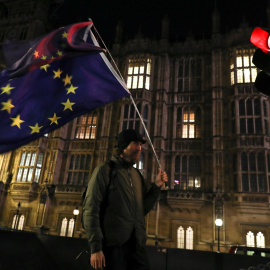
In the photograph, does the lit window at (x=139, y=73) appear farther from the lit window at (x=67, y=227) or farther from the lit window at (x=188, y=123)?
the lit window at (x=67, y=227)

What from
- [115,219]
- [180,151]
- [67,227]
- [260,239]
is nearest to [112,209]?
[115,219]

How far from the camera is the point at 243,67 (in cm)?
2317

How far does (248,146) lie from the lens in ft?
67.2

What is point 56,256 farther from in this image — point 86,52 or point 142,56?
point 142,56

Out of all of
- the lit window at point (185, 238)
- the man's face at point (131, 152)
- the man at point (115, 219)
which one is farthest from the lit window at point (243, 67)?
the man at point (115, 219)

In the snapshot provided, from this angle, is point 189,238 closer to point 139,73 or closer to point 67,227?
point 67,227

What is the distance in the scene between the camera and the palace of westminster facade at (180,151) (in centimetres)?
1983

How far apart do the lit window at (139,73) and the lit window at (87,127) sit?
16.0 ft

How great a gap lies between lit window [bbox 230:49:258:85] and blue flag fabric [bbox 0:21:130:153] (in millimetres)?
19983

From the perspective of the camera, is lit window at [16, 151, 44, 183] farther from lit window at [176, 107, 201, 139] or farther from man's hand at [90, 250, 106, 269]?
man's hand at [90, 250, 106, 269]

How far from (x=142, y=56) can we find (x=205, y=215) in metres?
15.8

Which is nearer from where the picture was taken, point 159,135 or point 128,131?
point 128,131

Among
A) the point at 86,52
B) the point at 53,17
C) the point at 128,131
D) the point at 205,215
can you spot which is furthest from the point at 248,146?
the point at 53,17

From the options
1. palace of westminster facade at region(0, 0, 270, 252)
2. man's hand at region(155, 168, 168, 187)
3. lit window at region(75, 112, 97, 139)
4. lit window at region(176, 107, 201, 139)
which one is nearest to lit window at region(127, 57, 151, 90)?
palace of westminster facade at region(0, 0, 270, 252)
